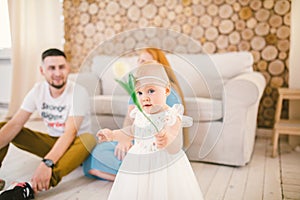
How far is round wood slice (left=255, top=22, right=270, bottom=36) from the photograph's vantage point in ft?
8.43

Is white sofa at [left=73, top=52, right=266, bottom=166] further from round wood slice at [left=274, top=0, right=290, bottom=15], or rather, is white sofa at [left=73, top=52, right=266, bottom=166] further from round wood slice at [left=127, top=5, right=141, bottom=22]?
round wood slice at [left=127, top=5, right=141, bottom=22]

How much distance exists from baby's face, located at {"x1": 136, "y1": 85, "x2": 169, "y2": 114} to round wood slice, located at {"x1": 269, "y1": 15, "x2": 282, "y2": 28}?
6.88 ft

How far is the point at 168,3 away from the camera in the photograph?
2.91 m

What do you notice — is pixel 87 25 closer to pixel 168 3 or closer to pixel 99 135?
pixel 168 3

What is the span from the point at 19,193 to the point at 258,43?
6.93ft

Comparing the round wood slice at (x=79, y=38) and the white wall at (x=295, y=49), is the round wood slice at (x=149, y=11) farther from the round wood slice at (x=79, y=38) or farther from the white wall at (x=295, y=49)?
the white wall at (x=295, y=49)

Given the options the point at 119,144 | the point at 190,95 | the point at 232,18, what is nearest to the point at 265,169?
the point at 190,95

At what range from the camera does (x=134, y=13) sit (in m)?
3.08

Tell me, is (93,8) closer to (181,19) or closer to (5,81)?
(181,19)

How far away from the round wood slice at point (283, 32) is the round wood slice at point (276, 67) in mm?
190

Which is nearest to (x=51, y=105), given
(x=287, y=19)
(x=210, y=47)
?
(x=210, y=47)

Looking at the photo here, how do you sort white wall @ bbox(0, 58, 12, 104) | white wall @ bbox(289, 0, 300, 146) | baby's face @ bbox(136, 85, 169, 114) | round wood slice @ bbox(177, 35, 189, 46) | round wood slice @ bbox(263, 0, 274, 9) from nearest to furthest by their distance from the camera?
baby's face @ bbox(136, 85, 169, 114), round wood slice @ bbox(177, 35, 189, 46), white wall @ bbox(289, 0, 300, 146), white wall @ bbox(0, 58, 12, 104), round wood slice @ bbox(263, 0, 274, 9)

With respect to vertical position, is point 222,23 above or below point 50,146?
above

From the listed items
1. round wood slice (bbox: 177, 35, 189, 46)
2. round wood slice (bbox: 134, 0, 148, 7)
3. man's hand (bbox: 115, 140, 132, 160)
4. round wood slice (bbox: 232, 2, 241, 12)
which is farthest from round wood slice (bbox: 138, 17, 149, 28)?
man's hand (bbox: 115, 140, 132, 160)
